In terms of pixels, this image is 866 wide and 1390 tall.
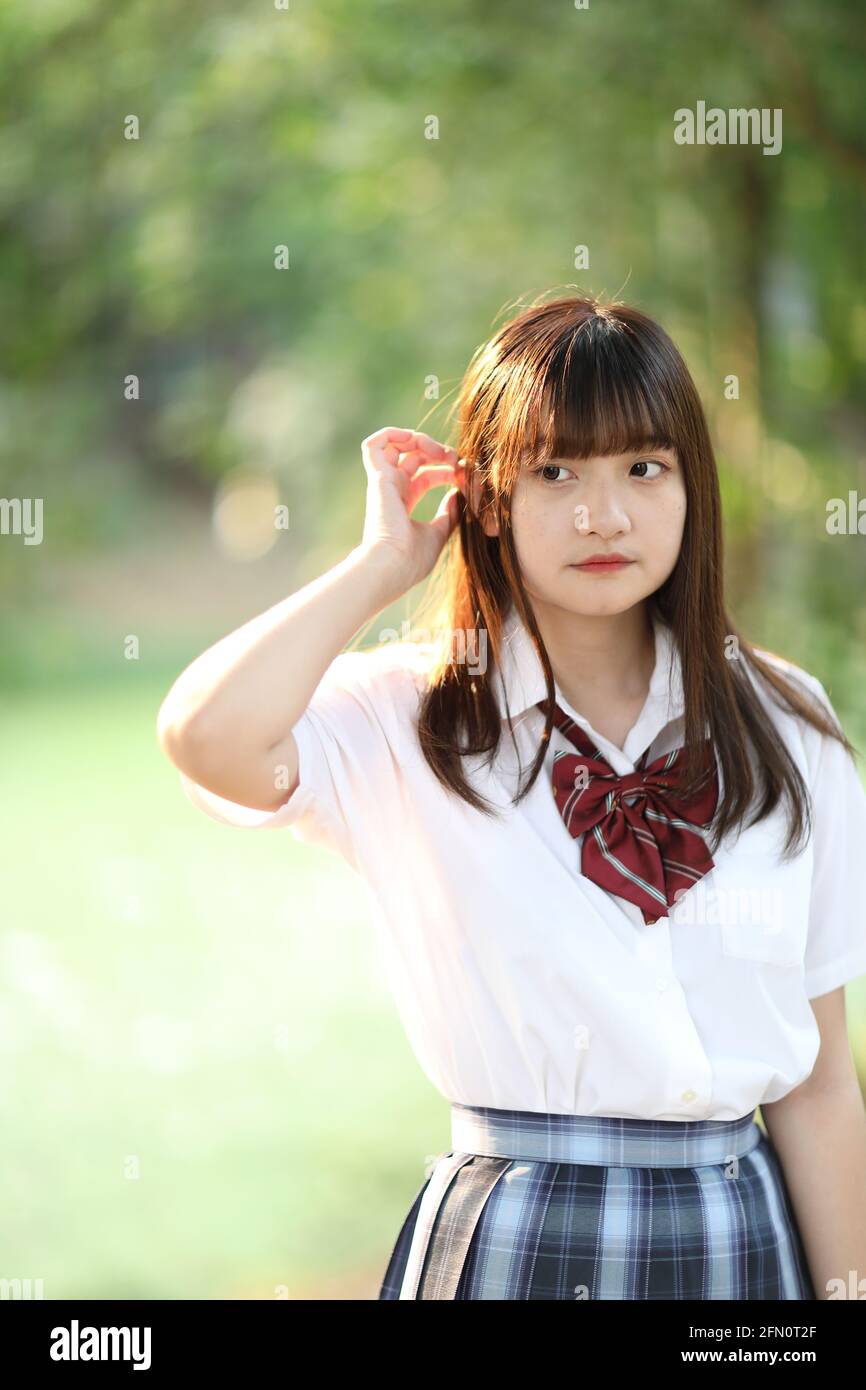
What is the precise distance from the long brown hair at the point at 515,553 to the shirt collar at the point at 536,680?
0.01 meters

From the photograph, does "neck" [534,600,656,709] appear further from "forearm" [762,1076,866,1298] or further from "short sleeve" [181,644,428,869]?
"forearm" [762,1076,866,1298]

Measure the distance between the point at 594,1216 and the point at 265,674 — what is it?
598 millimetres

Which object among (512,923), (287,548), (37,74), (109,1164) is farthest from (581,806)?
(287,548)

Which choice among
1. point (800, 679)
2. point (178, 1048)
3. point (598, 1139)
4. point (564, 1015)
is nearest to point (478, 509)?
point (800, 679)

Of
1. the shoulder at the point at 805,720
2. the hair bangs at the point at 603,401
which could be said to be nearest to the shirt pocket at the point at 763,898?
the shoulder at the point at 805,720

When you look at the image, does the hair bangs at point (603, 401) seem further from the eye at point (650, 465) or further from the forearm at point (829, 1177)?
the forearm at point (829, 1177)

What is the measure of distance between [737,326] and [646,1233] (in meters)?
2.32

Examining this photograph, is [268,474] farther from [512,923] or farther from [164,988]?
[512,923]

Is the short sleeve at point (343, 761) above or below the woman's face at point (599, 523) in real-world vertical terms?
below

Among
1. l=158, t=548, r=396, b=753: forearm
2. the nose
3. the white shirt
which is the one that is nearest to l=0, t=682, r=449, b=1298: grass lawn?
the white shirt

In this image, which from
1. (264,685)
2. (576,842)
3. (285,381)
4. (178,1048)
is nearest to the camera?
(264,685)

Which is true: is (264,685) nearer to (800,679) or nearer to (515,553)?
(515,553)

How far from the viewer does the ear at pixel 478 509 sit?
132cm

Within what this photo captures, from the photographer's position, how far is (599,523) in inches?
48.1
